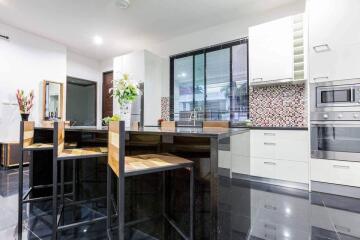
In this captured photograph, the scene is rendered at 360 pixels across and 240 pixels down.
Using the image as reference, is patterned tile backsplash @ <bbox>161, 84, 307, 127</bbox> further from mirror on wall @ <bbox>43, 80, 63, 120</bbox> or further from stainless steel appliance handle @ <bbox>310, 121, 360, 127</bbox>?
mirror on wall @ <bbox>43, 80, 63, 120</bbox>

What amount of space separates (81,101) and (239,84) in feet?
14.9

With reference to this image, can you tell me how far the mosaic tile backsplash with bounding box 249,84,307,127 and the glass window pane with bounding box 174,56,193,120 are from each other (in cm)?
140

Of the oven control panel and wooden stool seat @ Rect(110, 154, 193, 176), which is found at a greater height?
the oven control panel

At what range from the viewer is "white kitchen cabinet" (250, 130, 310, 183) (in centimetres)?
267

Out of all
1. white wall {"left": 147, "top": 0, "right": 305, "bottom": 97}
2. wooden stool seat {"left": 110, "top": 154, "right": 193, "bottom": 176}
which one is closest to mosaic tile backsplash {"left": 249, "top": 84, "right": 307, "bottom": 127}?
white wall {"left": 147, "top": 0, "right": 305, "bottom": 97}

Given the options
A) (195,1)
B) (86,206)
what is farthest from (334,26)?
(86,206)

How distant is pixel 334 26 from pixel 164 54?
3201 mm

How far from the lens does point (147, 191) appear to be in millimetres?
1722

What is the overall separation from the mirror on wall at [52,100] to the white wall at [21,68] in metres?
0.12

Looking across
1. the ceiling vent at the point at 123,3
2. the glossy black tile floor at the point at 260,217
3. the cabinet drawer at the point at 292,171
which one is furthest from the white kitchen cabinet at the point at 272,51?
the ceiling vent at the point at 123,3

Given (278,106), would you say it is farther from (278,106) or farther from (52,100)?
(52,100)

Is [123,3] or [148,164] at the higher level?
[123,3]

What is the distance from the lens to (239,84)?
3.71m

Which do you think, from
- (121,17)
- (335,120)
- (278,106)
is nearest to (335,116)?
(335,120)
